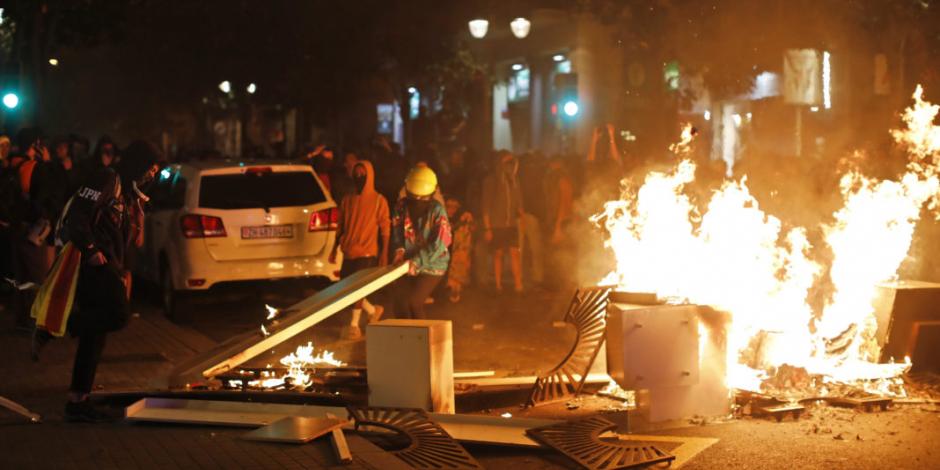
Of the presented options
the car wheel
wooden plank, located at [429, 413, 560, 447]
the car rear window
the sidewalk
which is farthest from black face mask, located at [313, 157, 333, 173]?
wooden plank, located at [429, 413, 560, 447]

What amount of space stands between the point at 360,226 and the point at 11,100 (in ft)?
47.5

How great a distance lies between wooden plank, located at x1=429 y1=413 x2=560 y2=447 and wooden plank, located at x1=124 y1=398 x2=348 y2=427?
0.74 m

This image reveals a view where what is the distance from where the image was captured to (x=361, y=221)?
12320 mm

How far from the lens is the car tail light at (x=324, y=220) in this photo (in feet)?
43.9

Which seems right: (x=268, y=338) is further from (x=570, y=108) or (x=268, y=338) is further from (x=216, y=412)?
(x=570, y=108)

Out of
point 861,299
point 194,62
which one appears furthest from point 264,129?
point 861,299

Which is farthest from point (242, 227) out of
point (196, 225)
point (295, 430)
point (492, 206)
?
point (295, 430)

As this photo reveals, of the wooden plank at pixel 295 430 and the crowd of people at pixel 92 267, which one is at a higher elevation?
the crowd of people at pixel 92 267

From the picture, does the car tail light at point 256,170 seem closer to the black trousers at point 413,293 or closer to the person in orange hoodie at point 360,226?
the person in orange hoodie at point 360,226

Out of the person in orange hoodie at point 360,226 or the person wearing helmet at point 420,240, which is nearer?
the person wearing helmet at point 420,240

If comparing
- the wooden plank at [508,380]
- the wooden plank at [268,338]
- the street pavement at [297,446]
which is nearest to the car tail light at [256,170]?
the street pavement at [297,446]

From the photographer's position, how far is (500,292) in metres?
15.9

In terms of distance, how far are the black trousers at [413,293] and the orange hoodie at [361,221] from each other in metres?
2.16

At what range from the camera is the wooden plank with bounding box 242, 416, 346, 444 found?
23.1 ft
